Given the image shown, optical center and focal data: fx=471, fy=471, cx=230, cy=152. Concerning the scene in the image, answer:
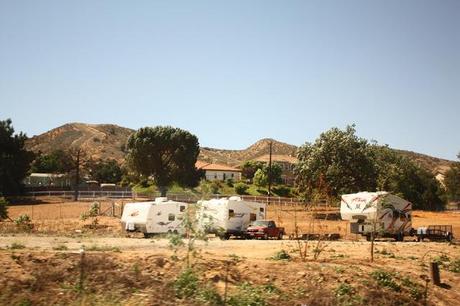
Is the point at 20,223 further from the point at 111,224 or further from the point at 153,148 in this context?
the point at 153,148

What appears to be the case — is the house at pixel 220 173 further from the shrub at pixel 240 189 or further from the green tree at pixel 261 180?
the shrub at pixel 240 189

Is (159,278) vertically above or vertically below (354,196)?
below

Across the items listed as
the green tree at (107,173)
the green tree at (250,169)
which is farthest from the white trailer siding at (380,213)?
the green tree at (107,173)

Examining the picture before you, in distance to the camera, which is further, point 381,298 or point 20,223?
point 20,223

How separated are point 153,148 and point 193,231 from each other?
237 ft

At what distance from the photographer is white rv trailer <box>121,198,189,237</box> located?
1256 inches

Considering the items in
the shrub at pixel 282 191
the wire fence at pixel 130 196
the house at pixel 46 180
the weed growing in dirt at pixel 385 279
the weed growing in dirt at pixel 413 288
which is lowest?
the weed growing in dirt at pixel 413 288

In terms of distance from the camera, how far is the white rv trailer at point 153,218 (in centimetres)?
3191

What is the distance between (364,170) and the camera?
2258 inches

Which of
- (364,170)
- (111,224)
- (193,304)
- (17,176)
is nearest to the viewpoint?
(193,304)

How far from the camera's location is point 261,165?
10500cm

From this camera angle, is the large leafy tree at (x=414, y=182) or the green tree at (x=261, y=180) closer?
the large leafy tree at (x=414, y=182)

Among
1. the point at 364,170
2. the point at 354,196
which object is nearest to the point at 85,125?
the point at 364,170

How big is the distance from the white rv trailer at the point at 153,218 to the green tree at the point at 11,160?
4264cm
